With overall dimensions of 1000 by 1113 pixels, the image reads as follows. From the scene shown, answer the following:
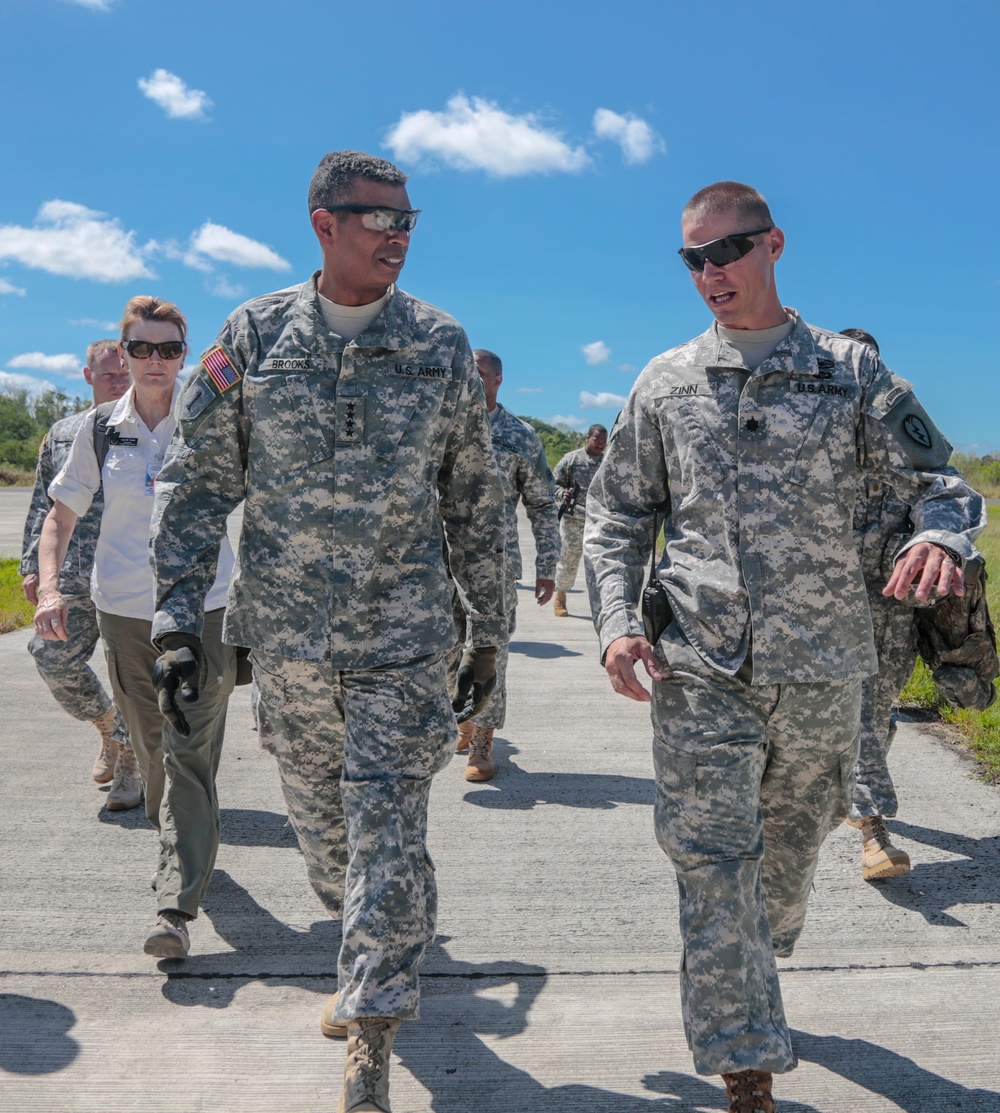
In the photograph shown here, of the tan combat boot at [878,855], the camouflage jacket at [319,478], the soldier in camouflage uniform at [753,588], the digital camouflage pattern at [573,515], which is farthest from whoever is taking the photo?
the digital camouflage pattern at [573,515]

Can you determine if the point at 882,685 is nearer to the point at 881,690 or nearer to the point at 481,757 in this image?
the point at 881,690

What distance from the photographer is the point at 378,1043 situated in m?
2.88

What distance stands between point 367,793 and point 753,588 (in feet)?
3.79

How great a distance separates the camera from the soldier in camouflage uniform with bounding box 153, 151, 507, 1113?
3.09 m

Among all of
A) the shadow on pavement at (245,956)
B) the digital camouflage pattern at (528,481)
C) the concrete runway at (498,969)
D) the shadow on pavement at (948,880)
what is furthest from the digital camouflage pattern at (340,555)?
the digital camouflage pattern at (528,481)

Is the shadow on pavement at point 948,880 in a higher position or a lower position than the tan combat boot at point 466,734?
lower

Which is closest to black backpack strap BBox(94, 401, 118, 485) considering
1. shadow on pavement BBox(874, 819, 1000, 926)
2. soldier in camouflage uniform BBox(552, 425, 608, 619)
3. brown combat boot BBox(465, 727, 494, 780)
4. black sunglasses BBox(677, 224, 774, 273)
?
black sunglasses BBox(677, 224, 774, 273)

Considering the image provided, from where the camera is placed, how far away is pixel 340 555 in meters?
3.14

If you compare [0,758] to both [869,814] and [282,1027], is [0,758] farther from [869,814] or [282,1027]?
[869,814]

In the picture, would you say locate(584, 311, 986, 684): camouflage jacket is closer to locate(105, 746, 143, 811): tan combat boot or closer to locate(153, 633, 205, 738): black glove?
locate(153, 633, 205, 738): black glove

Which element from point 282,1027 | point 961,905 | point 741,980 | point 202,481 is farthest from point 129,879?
point 961,905

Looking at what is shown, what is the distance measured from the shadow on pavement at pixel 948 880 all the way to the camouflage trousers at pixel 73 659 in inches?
142

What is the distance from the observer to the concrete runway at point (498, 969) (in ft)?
10.1

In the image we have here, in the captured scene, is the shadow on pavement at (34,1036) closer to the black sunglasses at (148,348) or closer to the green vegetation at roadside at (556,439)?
the black sunglasses at (148,348)
